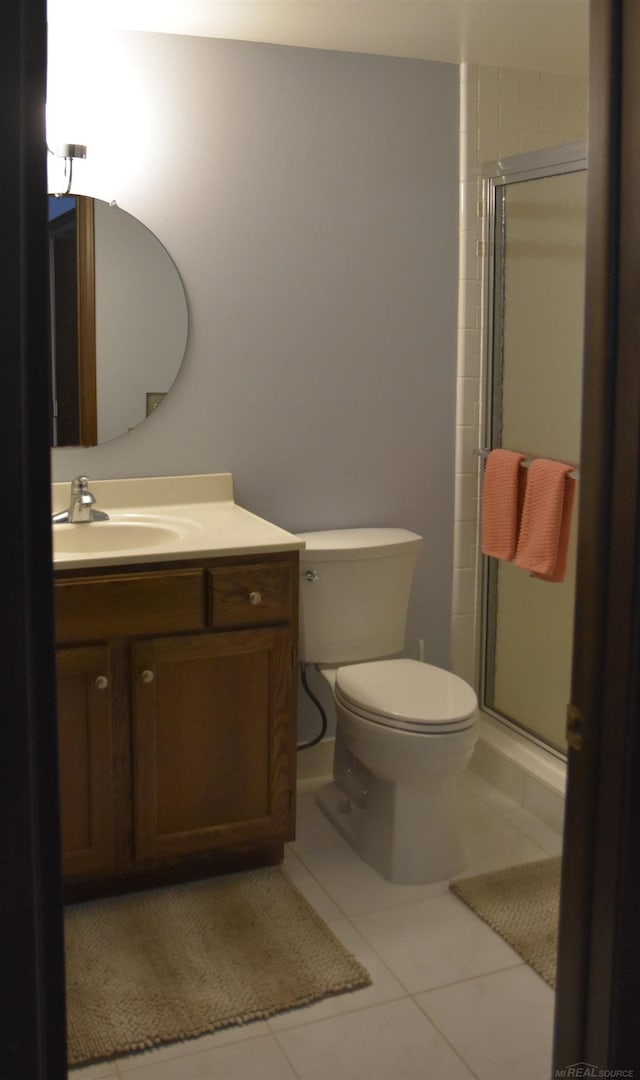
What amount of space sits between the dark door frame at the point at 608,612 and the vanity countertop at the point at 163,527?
4.17 ft

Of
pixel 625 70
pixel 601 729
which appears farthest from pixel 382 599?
pixel 625 70

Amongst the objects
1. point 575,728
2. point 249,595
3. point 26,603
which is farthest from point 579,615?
point 249,595

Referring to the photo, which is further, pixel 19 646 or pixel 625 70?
pixel 625 70

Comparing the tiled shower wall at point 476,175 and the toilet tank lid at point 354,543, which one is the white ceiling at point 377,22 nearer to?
the tiled shower wall at point 476,175

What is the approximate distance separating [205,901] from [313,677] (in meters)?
0.81

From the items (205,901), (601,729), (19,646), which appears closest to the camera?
(19,646)

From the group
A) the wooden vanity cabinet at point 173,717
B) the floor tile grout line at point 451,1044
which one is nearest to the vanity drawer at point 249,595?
the wooden vanity cabinet at point 173,717

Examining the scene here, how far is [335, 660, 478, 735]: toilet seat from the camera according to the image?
264 cm

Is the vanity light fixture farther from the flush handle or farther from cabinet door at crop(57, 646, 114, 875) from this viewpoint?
the flush handle

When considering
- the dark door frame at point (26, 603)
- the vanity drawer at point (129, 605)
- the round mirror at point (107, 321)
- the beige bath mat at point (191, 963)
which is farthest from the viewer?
the round mirror at point (107, 321)

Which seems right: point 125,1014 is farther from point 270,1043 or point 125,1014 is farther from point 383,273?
point 383,273

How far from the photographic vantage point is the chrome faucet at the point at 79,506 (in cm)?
277

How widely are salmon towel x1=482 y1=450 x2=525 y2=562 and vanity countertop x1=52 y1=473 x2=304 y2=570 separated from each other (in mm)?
691

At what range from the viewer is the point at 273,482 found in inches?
123
